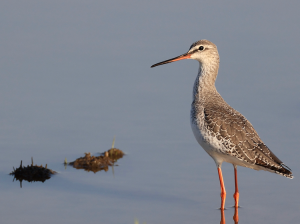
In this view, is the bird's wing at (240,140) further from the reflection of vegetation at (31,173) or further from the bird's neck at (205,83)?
the reflection of vegetation at (31,173)

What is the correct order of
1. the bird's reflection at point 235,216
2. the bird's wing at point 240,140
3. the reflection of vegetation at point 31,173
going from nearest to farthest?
the bird's wing at point 240,140 < the bird's reflection at point 235,216 < the reflection of vegetation at point 31,173

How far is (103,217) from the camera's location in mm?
10188

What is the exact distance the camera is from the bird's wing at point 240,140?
10.3 meters

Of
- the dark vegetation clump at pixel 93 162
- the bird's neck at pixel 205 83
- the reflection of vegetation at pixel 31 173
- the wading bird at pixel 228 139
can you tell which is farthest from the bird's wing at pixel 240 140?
the reflection of vegetation at pixel 31 173

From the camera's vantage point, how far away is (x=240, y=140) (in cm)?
1057

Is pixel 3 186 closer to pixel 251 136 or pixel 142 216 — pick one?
pixel 142 216

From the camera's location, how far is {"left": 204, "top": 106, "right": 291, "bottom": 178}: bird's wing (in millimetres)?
10344

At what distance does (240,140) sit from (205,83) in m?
1.83

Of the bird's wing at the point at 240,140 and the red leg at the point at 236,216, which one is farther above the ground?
the bird's wing at the point at 240,140

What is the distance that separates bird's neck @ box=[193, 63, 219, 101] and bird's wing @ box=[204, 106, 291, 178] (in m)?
0.79

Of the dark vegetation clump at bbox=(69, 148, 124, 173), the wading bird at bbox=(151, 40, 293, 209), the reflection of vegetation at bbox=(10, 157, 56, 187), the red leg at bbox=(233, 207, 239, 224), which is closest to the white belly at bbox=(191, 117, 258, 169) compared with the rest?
the wading bird at bbox=(151, 40, 293, 209)

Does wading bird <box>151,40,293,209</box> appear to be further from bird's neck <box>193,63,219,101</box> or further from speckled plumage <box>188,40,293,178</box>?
bird's neck <box>193,63,219,101</box>

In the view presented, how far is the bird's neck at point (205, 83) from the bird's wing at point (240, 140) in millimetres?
795

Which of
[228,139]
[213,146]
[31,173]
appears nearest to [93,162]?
[31,173]
